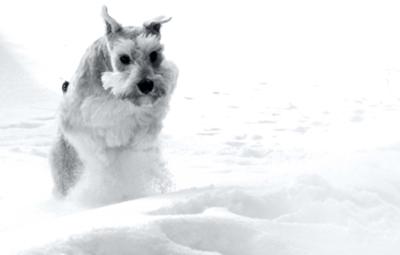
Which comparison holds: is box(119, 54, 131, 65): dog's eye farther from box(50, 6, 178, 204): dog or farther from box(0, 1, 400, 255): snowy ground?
box(0, 1, 400, 255): snowy ground

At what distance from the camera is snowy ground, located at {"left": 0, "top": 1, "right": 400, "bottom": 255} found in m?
3.15

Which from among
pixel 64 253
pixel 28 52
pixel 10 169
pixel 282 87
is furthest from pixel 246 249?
pixel 28 52

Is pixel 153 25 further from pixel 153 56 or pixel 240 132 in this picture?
pixel 240 132

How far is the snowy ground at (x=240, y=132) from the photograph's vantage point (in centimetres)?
315

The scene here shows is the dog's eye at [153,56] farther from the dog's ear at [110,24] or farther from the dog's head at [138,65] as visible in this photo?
the dog's ear at [110,24]

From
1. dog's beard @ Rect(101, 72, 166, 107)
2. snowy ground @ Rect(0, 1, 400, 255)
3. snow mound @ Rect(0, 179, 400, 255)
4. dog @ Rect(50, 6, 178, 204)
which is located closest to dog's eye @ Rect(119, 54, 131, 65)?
dog @ Rect(50, 6, 178, 204)

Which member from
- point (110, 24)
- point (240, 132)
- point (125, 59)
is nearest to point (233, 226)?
point (125, 59)

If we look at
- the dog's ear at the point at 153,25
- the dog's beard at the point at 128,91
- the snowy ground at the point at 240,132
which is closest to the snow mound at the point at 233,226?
the snowy ground at the point at 240,132

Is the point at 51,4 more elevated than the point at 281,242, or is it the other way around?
the point at 281,242

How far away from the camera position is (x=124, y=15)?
54.9 feet

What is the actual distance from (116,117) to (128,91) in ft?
1.01

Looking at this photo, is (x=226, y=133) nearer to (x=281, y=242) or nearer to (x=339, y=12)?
(x=281, y=242)

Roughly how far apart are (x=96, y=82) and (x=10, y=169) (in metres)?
1.52

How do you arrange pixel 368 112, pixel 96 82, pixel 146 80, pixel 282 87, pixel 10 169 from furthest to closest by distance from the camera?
pixel 282 87 → pixel 368 112 → pixel 10 169 → pixel 96 82 → pixel 146 80
